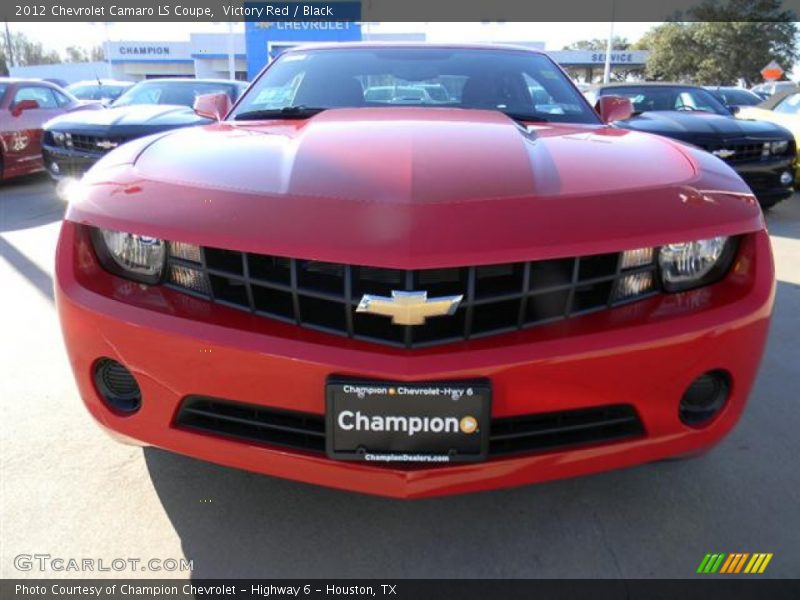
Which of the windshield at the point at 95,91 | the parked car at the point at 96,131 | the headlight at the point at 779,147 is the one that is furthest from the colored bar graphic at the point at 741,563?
the windshield at the point at 95,91

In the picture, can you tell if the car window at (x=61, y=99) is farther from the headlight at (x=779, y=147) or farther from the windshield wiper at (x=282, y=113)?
the headlight at (x=779, y=147)

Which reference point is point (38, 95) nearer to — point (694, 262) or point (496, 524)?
point (496, 524)

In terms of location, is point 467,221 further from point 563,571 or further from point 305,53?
point 305,53

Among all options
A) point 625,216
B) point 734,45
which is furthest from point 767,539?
point 734,45

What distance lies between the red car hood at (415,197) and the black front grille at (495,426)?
42 centimetres

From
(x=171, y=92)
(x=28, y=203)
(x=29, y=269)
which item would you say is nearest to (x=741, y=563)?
(x=29, y=269)

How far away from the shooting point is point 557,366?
59.1 inches

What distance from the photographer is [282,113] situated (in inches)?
102

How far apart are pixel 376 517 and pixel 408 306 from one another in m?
0.84

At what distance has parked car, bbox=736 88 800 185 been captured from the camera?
7957mm

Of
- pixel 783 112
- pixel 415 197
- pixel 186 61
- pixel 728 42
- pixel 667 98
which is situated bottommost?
pixel 186 61

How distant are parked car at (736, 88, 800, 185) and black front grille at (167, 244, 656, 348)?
7677mm

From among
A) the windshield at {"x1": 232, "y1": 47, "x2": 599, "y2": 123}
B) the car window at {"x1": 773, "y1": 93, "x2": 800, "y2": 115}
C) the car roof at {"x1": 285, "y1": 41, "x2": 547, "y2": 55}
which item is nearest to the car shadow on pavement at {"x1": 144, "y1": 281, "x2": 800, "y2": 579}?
the windshield at {"x1": 232, "y1": 47, "x2": 599, "y2": 123}

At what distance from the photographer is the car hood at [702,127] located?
5.98 m
